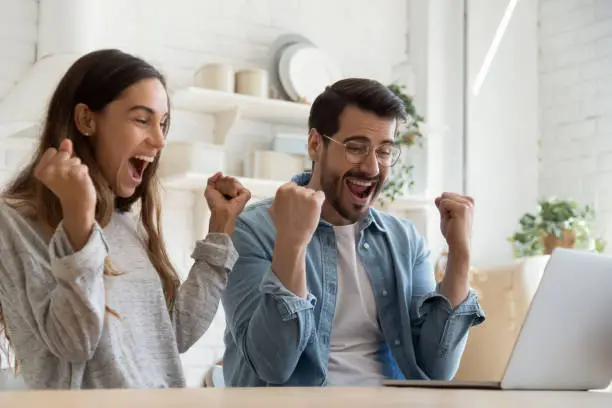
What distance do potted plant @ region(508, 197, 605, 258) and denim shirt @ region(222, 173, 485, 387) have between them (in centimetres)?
191

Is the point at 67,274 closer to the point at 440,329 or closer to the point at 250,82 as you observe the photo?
the point at 440,329

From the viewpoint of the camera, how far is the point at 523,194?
455 cm

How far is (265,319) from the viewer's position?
173 cm

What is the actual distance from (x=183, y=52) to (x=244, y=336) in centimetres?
215

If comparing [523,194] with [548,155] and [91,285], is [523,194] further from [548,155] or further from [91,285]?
[91,285]

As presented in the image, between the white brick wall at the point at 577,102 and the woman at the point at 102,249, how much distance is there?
2.88 m

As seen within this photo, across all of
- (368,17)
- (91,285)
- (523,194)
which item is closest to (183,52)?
(368,17)

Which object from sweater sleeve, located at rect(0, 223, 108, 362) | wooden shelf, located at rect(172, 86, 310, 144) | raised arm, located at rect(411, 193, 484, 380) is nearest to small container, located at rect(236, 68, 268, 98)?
wooden shelf, located at rect(172, 86, 310, 144)

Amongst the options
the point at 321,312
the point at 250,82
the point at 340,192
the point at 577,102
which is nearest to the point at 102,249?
the point at 321,312

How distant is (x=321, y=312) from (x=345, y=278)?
13cm

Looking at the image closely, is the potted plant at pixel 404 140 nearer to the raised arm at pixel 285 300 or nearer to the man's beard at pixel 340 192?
the man's beard at pixel 340 192

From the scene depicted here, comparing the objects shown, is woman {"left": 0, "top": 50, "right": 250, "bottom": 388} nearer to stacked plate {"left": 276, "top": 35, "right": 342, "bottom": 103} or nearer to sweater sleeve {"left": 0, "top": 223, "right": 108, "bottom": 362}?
sweater sleeve {"left": 0, "top": 223, "right": 108, "bottom": 362}

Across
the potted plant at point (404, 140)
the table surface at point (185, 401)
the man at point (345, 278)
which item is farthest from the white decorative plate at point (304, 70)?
the table surface at point (185, 401)

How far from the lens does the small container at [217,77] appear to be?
11.9 feet
